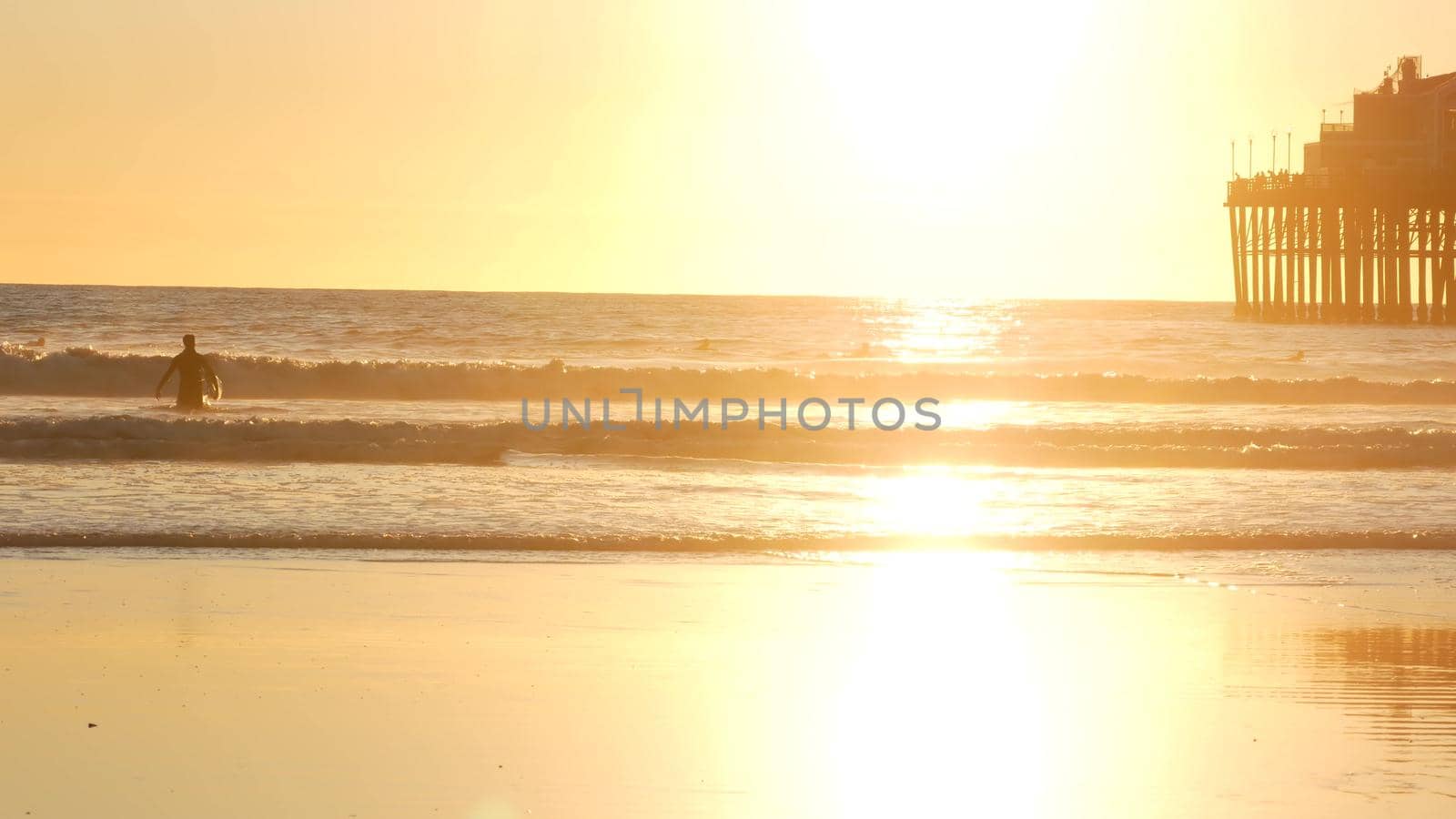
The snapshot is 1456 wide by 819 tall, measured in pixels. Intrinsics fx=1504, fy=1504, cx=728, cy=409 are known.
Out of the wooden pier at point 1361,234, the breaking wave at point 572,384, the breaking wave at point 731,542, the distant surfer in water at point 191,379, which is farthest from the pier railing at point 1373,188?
the breaking wave at point 731,542

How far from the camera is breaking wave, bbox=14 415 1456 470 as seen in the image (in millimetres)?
19625

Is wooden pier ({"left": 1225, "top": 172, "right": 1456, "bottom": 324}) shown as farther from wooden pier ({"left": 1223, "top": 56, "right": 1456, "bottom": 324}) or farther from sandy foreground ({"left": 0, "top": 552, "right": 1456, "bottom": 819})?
sandy foreground ({"left": 0, "top": 552, "right": 1456, "bottom": 819})

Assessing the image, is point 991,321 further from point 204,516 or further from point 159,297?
point 204,516

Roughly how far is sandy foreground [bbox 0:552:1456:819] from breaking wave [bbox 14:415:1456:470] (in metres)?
9.36

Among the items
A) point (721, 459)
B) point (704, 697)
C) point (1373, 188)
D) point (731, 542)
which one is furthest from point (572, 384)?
point (1373, 188)

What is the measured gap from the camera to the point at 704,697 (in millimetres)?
6984

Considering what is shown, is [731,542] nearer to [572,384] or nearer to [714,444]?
[714,444]

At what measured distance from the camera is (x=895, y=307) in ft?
440

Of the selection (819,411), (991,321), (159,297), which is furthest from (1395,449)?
(159,297)

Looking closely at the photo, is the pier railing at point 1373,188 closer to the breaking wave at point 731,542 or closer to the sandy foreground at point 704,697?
the breaking wave at point 731,542

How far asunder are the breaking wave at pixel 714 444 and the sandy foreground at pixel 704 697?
30.7ft

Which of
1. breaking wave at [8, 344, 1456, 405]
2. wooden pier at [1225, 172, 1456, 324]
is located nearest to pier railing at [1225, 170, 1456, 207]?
wooden pier at [1225, 172, 1456, 324]

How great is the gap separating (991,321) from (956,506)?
90.6 meters

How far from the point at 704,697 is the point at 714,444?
14.8 m
